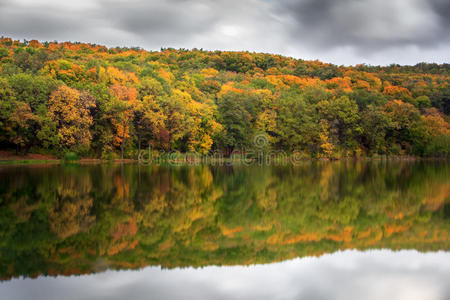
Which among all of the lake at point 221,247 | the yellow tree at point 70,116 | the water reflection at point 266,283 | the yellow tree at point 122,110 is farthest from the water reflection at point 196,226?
the yellow tree at point 122,110

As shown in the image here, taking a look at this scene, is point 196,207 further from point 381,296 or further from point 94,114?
point 94,114

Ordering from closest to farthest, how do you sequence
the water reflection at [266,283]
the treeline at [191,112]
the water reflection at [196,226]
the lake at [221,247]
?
the water reflection at [266,283]
the lake at [221,247]
the water reflection at [196,226]
the treeline at [191,112]

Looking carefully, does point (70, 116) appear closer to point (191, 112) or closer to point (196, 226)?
point (191, 112)

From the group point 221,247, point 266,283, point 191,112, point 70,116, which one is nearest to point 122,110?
point 70,116

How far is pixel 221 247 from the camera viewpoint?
8.93 metres

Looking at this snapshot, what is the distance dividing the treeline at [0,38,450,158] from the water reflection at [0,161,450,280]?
96.7ft

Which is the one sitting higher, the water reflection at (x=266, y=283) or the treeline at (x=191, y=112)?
the treeline at (x=191, y=112)

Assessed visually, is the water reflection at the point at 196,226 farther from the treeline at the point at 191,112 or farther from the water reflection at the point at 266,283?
the treeline at the point at 191,112

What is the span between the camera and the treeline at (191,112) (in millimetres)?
44562

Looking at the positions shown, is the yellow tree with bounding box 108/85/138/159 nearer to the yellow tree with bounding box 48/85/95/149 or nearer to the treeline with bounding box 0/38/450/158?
the treeline with bounding box 0/38/450/158

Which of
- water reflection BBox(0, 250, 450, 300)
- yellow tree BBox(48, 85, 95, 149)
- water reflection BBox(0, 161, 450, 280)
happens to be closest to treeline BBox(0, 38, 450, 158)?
yellow tree BBox(48, 85, 95, 149)

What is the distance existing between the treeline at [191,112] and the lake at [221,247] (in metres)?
31.5

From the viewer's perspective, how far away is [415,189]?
19484mm

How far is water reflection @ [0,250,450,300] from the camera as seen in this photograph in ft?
20.5
